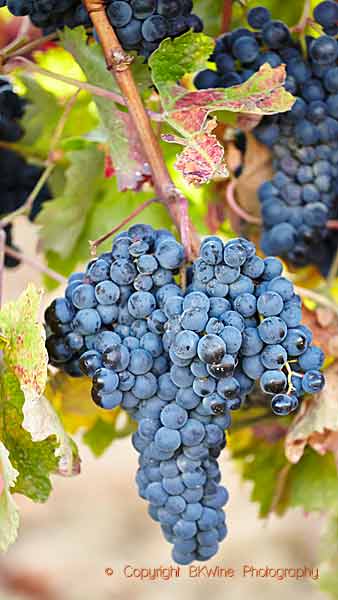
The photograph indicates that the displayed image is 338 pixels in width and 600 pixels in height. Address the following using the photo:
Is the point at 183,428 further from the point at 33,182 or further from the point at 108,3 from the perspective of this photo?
the point at 33,182

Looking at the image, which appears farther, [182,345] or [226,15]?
[226,15]

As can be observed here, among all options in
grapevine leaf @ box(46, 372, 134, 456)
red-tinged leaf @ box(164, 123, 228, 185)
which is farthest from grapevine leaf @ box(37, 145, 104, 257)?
red-tinged leaf @ box(164, 123, 228, 185)

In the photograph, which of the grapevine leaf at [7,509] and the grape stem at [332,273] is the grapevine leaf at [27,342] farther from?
the grape stem at [332,273]

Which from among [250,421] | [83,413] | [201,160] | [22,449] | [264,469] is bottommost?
[264,469]

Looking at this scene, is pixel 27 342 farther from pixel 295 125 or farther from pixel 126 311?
pixel 295 125

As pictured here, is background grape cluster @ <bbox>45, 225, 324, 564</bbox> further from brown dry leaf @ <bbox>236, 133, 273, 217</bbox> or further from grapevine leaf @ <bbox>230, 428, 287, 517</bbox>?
grapevine leaf @ <bbox>230, 428, 287, 517</bbox>

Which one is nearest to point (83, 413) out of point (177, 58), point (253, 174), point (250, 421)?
point (250, 421)

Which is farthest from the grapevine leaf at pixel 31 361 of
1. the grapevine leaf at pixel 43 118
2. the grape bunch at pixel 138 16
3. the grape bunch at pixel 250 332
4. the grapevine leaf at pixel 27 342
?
the grapevine leaf at pixel 43 118

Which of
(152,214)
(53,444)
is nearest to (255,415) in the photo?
(152,214)
